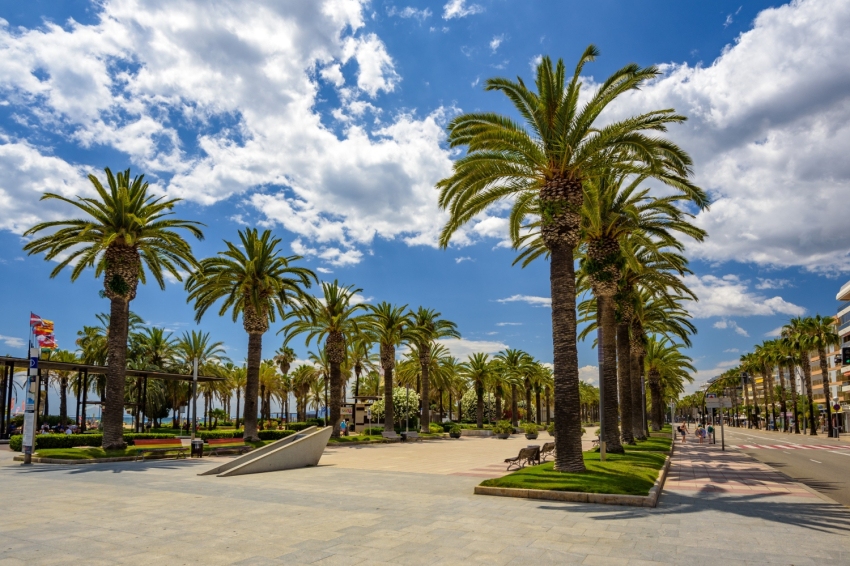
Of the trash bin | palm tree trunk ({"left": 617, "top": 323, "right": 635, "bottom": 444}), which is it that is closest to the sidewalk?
palm tree trunk ({"left": 617, "top": 323, "right": 635, "bottom": 444})

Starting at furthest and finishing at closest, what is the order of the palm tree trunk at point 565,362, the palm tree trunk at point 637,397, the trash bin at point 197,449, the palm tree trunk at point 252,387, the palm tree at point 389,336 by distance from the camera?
the palm tree at point 389,336
the palm tree trunk at point 637,397
the palm tree trunk at point 252,387
the trash bin at point 197,449
the palm tree trunk at point 565,362

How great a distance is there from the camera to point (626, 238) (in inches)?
929

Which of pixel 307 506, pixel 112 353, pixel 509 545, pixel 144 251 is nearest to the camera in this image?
pixel 509 545

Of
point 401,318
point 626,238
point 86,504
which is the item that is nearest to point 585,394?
point 401,318

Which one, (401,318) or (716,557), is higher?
(401,318)

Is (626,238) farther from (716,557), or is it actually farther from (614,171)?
(716,557)

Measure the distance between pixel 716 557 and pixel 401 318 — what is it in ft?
130

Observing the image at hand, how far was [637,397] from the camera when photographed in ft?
124

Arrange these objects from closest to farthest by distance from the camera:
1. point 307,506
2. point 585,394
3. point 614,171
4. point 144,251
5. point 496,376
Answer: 1. point 307,506
2. point 614,171
3. point 144,251
4. point 496,376
5. point 585,394

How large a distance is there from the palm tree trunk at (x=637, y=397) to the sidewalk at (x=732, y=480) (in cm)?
859

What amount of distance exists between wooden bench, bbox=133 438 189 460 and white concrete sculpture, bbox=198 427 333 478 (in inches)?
284

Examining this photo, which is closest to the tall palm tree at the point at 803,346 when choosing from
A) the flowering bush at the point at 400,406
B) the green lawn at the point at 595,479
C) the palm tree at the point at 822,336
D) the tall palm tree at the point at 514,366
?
the palm tree at the point at 822,336

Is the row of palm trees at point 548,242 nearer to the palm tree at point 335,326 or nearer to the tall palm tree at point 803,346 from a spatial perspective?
the palm tree at point 335,326

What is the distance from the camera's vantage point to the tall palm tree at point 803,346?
219ft
